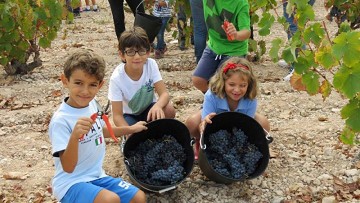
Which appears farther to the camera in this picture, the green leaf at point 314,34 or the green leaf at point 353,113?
the green leaf at point 314,34

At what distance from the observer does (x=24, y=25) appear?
15.1 feet

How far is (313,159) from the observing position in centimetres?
320

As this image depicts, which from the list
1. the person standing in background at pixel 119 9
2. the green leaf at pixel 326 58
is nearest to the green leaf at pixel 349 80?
the green leaf at pixel 326 58

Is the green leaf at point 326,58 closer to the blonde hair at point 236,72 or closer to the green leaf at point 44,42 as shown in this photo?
the blonde hair at point 236,72

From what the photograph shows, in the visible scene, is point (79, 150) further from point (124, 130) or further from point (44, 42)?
point (44, 42)

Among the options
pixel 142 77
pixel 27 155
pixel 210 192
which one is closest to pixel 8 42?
pixel 27 155

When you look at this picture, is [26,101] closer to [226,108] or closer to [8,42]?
[8,42]

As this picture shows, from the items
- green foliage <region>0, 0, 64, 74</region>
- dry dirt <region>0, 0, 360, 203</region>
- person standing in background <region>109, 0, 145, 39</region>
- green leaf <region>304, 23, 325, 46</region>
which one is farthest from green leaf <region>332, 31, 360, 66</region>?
green foliage <region>0, 0, 64, 74</region>

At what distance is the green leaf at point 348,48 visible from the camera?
2211 mm

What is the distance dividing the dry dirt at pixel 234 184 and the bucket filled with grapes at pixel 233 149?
0.40 feet

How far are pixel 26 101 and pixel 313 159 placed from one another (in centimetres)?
261

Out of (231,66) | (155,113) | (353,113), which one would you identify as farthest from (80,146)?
(353,113)

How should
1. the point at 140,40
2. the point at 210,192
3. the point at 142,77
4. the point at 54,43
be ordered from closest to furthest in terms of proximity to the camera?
1. the point at 210,192
2. the point at 140,40
3. the point at 142,77
4. the point at 54,43

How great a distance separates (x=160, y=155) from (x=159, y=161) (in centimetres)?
4
